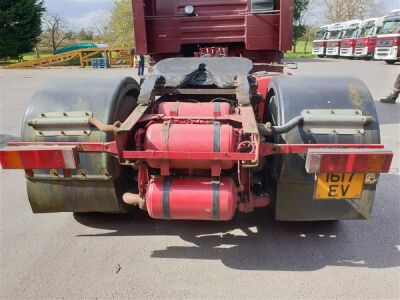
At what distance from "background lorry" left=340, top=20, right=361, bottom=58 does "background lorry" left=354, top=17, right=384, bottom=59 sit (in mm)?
668

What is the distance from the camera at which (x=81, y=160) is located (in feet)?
8.96

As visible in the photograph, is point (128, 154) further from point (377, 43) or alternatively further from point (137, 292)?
point (377, 43)

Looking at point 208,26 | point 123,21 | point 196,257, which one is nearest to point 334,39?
point 123,21

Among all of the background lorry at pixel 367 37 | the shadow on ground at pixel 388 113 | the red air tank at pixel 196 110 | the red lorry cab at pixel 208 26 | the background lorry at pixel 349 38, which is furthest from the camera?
the background lorry at pixel 349 38

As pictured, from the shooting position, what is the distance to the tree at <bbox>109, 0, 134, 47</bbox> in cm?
3634

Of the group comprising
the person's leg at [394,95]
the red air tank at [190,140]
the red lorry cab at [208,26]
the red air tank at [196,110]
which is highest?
the red lorry cab at [208,26]

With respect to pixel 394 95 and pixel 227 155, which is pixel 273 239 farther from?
pixel 394 95

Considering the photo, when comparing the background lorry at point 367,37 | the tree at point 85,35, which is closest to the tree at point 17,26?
the tree at point 85,35

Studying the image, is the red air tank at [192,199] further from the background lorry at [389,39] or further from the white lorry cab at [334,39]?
the white lorry cab at [334,39]

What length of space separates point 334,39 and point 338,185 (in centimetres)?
3395

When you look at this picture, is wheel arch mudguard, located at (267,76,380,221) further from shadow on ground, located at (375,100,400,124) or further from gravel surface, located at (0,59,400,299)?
shadow on ground, located at (375,100,400,124)

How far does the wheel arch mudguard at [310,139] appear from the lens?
8.52 feet

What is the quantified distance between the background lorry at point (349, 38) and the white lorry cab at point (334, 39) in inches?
29.8

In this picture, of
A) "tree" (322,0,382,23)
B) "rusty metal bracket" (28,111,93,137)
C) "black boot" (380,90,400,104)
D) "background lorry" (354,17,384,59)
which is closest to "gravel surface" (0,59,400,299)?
"rusty metal bracket" (28,111,93,137)
